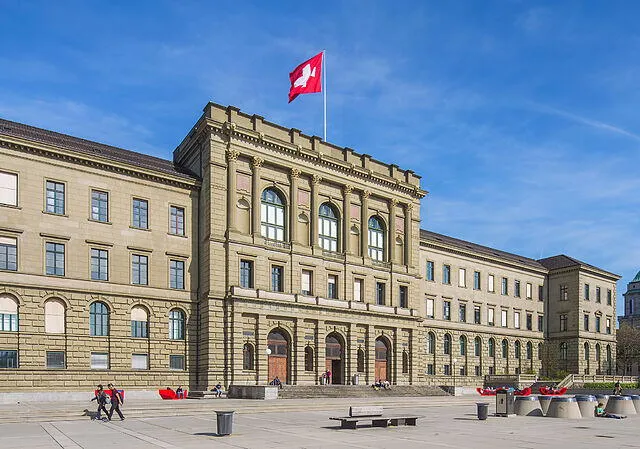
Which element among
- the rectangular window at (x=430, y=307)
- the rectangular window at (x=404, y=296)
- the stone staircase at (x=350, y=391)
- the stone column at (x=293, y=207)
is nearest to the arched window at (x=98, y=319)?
the stone staircase at (x=350, y=391)

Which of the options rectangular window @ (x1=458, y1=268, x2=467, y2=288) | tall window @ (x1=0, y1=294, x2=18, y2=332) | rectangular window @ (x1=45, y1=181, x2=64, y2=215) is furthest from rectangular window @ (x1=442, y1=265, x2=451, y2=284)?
tall window @ (x1=0, y1=294, x2=18, y2=332)

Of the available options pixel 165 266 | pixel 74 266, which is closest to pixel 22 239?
pixel 74 266

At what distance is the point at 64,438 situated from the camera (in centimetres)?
2386

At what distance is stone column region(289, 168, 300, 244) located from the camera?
185ft

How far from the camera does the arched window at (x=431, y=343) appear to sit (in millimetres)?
72875

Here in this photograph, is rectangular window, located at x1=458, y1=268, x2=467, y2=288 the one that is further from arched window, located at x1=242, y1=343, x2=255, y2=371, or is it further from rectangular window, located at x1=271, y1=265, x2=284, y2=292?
arched window, located at x1=242, y1=343, x2=255, y2=371

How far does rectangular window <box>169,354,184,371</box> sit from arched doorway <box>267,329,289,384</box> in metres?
6.90

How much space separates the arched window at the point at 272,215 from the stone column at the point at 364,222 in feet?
27.4

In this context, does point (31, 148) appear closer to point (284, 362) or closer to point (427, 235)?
point (284, 362)

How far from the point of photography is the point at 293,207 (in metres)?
56.7

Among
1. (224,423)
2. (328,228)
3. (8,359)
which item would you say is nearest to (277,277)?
(328,228)

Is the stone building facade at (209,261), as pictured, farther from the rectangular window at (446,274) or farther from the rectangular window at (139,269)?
the rectangular window at (446,274)

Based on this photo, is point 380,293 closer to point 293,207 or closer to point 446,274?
point 293,207

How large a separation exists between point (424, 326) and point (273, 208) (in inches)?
990
